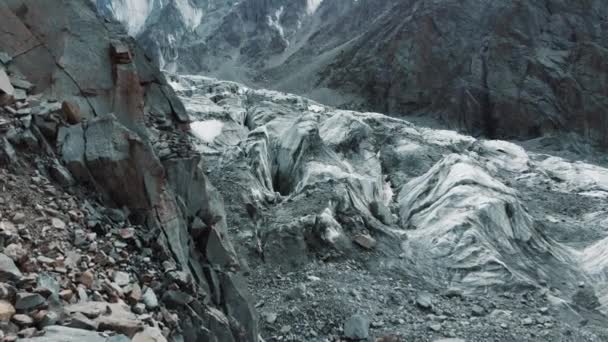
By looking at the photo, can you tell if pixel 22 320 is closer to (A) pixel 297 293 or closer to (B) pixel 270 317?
(B) pixel 270 317

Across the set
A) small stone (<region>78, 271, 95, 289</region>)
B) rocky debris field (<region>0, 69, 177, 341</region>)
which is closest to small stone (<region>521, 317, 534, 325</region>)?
rocky debris field (<region>0, 69, 177, 341</region>)

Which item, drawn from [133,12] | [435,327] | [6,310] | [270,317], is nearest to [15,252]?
[6,310]

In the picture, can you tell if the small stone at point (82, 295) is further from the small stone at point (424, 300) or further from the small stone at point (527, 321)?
the small stone at point (527, 321)

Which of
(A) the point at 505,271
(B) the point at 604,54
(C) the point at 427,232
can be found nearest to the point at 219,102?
(C) the point at 427,232

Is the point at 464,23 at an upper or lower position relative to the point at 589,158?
upper

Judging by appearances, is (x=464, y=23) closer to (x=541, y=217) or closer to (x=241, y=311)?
(x=541, y=217)

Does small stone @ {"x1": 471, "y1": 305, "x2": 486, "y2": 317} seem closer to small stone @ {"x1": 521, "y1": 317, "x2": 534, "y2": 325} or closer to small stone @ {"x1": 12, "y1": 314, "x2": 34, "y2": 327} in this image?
small stone @ {"x1": 521, "y1": 317, "x2": 534, "y2": 325}
